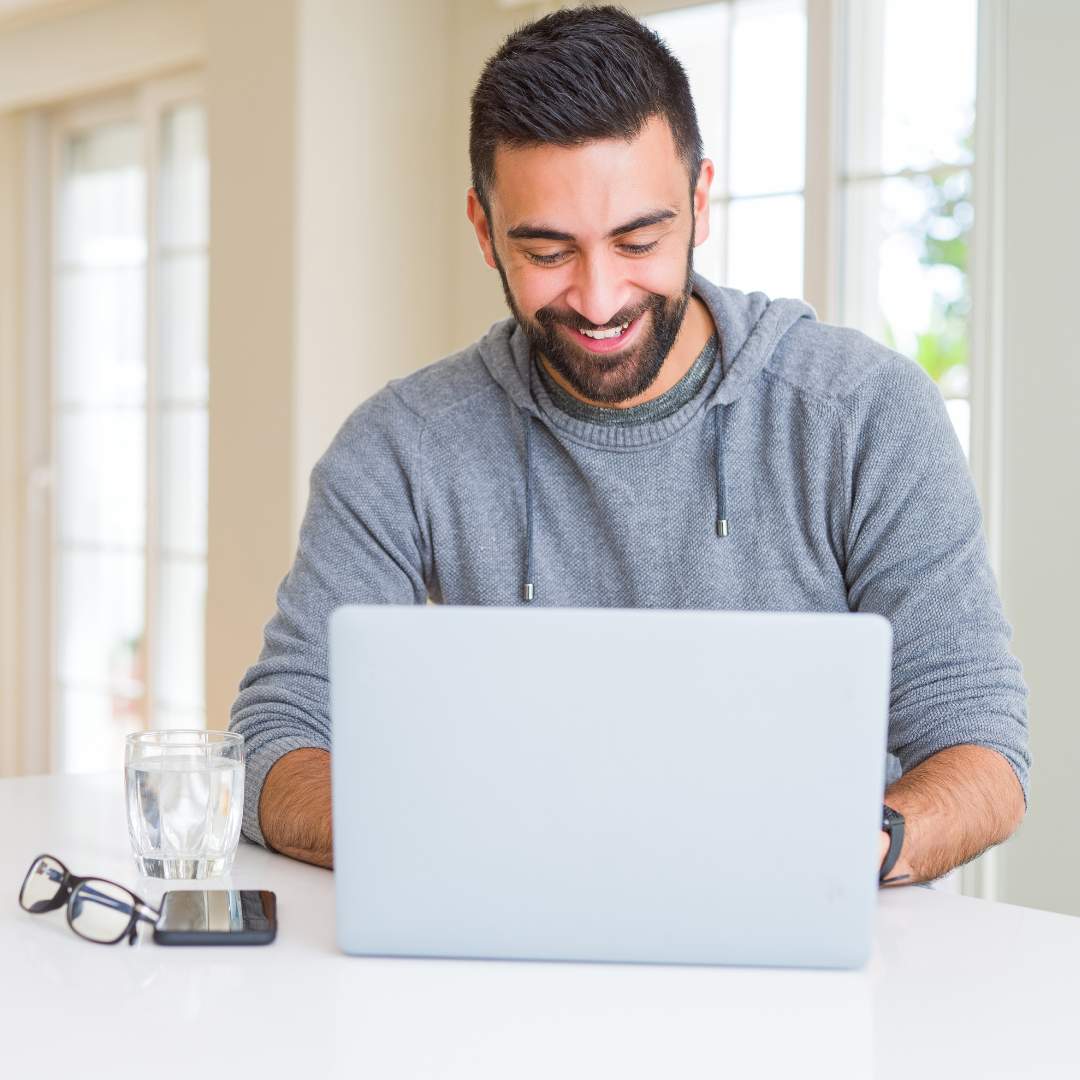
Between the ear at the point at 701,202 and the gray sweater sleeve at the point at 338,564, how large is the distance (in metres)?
0.39

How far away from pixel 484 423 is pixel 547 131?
1.21ft

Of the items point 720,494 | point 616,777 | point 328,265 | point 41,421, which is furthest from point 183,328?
point 616,777

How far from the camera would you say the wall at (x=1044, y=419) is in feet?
7.91

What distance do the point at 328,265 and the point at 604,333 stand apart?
190 cm

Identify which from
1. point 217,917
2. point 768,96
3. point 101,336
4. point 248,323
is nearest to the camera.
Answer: point 217,917

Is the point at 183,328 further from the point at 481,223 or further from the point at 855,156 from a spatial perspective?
the point at 481,223

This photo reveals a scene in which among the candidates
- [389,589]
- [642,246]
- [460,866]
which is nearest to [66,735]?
[389,589]

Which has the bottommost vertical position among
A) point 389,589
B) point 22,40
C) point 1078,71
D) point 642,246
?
point 389,589

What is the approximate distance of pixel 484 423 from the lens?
66.8 inches

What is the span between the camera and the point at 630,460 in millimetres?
1625

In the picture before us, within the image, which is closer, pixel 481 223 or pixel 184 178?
pixel 481 223

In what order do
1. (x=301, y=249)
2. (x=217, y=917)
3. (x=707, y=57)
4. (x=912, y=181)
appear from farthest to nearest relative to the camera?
(x=301, y=249)
(x=707, y=57)
(x=912, y=181)
(x=217, y=917)

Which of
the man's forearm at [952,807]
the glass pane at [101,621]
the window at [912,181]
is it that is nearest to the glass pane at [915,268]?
the window at [912,181]

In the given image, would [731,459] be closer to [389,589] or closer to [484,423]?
[484,423]
